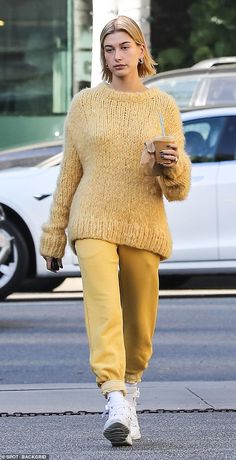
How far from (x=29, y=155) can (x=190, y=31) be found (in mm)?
8364

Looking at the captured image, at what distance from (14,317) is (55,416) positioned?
4674 mm

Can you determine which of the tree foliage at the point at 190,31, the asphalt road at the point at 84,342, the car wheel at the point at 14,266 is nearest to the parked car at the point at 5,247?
the car wheel at the point at 14,266

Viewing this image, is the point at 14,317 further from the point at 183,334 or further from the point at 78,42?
the point at 78,42

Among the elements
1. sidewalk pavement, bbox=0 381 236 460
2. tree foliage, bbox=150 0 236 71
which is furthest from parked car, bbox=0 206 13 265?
tree foliage, bbox=150 0 236 71

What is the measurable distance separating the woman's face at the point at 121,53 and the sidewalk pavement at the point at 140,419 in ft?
5.02

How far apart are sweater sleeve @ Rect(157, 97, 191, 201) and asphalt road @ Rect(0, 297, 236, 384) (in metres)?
2.74

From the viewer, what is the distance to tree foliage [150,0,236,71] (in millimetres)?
22952

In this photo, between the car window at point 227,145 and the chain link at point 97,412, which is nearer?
the chain link at point 97,412

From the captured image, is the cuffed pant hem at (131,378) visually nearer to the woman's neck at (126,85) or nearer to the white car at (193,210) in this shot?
the woman's neck at (126,85)

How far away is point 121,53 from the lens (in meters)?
6.81

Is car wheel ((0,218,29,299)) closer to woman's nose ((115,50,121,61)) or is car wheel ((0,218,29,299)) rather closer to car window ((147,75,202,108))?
car window ((147,75,202,108))

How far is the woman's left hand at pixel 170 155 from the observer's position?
21.7 ft

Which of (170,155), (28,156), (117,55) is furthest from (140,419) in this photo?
(28,156)

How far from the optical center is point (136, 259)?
692cm
